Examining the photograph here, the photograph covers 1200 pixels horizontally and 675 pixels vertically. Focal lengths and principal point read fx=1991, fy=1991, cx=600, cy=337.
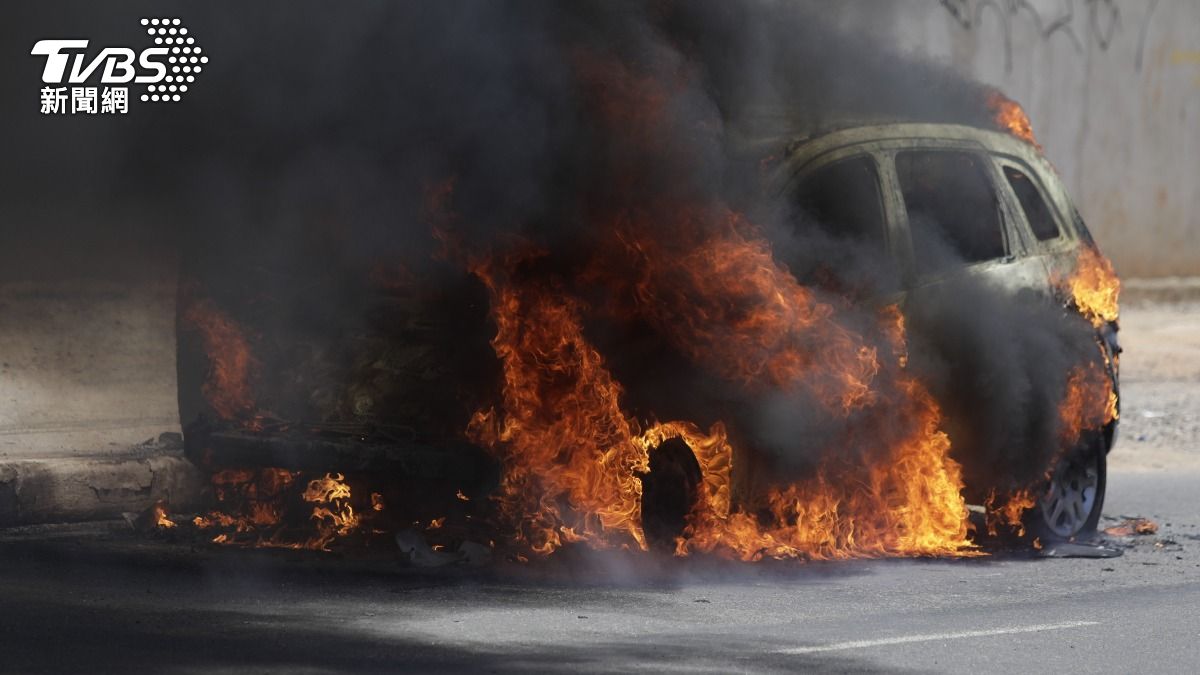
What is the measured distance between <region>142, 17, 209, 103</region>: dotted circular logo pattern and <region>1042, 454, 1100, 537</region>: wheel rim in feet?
17.0

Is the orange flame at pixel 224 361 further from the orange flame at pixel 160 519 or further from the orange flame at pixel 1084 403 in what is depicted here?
the orange flame at pixel 1084 403

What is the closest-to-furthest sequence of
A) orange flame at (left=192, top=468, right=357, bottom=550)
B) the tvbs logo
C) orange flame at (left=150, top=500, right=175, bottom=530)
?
orange flame at (left=192, top=468, right=357, bottom=550) → orange flame at (left=150, top=500, right=175, bottom=530) → the tvbs logo

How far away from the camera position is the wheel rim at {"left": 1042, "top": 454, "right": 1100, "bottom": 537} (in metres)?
8.97

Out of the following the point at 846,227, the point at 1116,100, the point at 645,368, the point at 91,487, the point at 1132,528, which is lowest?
the point at 1132,528

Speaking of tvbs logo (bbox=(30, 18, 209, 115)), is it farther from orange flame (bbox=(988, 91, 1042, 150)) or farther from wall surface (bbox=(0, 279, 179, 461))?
orange flame (bbox=(988, 91, 1042, 150))

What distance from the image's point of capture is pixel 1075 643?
664 centimetres

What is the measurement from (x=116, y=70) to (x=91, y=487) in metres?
3.19

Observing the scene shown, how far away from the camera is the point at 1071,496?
908 cm

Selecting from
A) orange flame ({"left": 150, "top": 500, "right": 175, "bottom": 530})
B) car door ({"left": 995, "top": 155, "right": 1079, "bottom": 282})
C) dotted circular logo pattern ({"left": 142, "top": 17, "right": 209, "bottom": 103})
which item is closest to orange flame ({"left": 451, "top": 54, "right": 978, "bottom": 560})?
car door ({"left": 995, "top": 155, "right": 1079, "bottom": 282})

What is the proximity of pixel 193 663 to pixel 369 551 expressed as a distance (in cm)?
241

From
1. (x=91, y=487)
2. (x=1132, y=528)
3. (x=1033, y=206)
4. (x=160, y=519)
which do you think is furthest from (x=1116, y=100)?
(x=160, y=519)

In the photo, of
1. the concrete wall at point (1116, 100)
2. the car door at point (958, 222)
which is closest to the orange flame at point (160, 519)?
the car door at point (958, 222)

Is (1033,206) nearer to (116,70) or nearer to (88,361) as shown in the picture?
(88,361)

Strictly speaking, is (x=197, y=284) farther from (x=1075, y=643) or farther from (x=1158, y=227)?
(x=1158, y=227)
